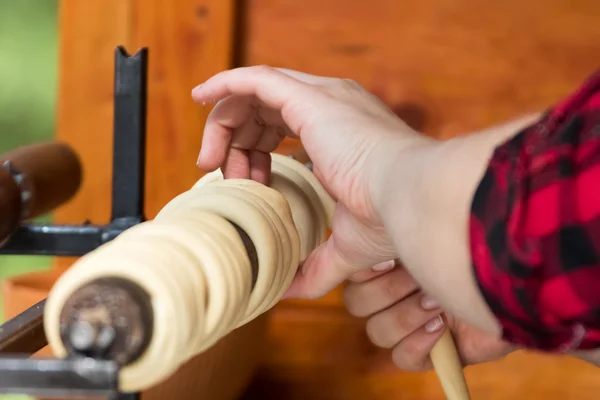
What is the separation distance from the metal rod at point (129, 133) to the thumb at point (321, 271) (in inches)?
8.8

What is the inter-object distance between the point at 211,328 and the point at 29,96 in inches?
34.3

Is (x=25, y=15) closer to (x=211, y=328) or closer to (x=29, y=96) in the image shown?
(x=29, y=96)

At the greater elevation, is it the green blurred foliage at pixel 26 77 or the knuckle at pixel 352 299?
the green blurred foliage at pixel 26 77

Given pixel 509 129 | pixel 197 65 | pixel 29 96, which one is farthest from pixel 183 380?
pixel 29 96

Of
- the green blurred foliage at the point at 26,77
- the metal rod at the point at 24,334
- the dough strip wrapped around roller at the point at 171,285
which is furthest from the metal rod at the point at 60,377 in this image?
the green blurred foliage at the point at 26,77

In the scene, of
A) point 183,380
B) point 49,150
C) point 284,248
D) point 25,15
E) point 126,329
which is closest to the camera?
point 126,329

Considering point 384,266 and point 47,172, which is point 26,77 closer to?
point 47,172

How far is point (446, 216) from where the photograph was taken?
30 centimetres

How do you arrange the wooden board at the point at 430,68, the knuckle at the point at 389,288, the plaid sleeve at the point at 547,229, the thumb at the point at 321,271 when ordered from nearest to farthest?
the plaid sleeve at the point at 547,229 → the thumb at the point at 321,271 → the knuckle at the point at 389,288 → the wooden board at the point at 430,68

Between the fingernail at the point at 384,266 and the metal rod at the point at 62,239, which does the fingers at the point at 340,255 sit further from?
the metal rod at the point at 62,239

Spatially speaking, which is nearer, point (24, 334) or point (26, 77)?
point (24, 334)

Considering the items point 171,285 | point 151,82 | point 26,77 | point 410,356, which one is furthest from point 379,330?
point 26,77

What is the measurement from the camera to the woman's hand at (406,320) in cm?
59

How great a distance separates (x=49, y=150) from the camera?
2.18 ft
